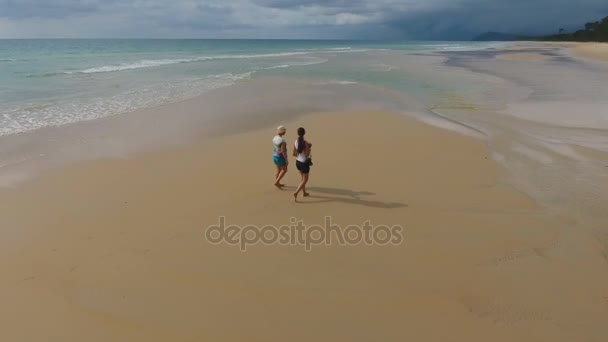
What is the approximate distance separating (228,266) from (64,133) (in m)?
9.65

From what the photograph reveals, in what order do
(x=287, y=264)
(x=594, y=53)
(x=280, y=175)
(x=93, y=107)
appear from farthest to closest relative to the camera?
(x=594, y=53) → (x=93, y=107) → (x=280, y=175) → (x=287, y=264)

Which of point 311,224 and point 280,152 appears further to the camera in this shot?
point 280,152

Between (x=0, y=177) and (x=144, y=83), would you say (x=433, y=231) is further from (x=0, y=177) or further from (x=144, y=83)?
(x=144, y=83)

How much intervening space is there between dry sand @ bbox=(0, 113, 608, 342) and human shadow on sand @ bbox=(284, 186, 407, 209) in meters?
0.04

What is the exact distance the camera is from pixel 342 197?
788 cm

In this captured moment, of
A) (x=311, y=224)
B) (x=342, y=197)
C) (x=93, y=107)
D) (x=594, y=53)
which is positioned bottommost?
(x=311, y=224)

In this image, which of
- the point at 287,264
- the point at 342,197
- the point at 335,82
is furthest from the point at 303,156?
the point at 335,82

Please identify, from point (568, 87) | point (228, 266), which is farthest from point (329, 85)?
point (228, 266)

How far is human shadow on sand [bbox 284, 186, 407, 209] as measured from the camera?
7.57 meters


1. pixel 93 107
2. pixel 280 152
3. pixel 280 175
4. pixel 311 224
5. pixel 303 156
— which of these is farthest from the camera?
pixel 93 107

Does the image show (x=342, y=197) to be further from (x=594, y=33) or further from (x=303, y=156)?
(x=594, y=33)

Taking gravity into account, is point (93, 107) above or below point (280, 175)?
above

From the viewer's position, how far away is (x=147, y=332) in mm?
4496

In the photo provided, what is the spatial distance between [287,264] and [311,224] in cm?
128
